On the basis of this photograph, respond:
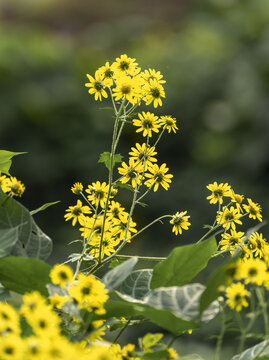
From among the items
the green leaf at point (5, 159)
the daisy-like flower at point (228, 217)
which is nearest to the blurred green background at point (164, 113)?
the daisy-like flower at point (228, 217)

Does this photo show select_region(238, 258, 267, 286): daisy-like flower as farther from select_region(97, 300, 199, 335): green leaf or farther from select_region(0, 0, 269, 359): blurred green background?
select_region(0, 0, 269, 359): blurred green background

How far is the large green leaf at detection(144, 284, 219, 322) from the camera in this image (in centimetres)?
40

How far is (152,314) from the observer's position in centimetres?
41

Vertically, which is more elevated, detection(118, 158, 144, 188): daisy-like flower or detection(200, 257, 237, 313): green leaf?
detection(118, 158, 144, 188): daisy-like flower

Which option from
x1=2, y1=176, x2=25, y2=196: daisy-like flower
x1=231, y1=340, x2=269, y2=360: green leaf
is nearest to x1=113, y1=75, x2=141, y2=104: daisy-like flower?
x1=2, y1=176, x2=25, y2=196: daisy-like flower

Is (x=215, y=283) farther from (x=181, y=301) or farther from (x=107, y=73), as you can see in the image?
(x=107, y=73)

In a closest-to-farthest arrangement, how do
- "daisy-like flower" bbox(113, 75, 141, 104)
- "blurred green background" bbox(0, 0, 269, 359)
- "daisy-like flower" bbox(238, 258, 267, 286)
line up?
"daisy-like flower" bbox(238, 258, 267, 286), "daisy-like flower" bbox(113, 75, 141, 104), "blurred green background" bbox(0, 0, 269, 359)

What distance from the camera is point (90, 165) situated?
343 centimetres

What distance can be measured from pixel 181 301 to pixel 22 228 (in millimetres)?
168

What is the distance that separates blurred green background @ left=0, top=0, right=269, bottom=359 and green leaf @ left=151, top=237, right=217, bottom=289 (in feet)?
7.22

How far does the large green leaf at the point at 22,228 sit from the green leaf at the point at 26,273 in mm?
28

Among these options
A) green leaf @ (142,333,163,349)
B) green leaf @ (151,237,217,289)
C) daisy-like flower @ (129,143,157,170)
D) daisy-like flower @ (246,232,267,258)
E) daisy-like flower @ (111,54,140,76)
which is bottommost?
green leaf @ (142,333,163,349)

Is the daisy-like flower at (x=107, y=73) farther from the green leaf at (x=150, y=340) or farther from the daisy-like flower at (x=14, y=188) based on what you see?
the green leaf at (x=150, y=340)

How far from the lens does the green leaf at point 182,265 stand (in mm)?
468
